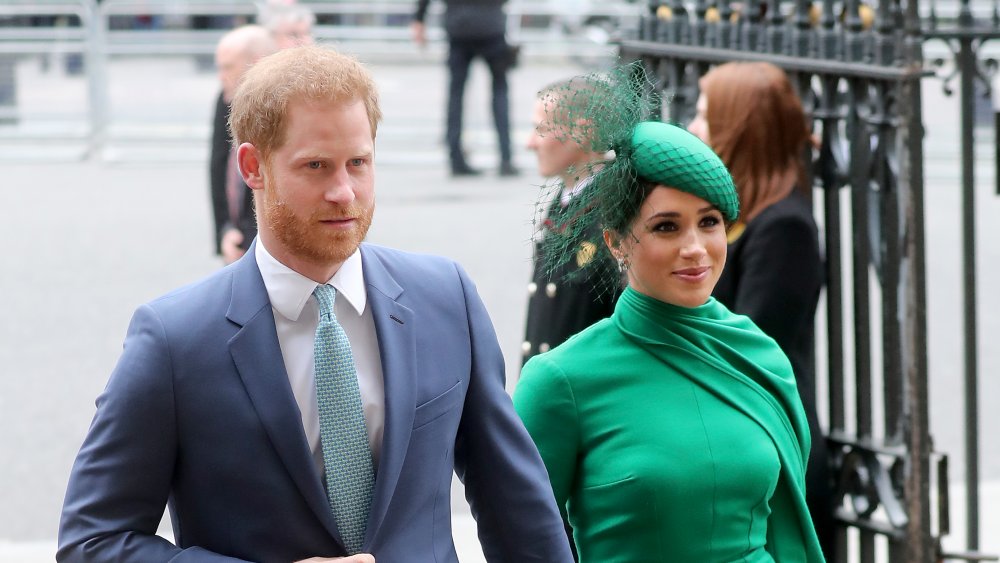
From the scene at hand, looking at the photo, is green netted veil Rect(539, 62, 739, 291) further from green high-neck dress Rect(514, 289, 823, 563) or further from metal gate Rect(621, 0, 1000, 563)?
metal gate Rect(621, 0, 1000, 563)

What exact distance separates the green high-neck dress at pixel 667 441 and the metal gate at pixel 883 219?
1.08m

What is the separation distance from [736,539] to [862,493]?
4.58 feet

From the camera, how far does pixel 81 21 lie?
14680 mm

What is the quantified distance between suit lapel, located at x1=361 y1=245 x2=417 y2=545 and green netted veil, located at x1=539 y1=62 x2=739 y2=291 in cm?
64

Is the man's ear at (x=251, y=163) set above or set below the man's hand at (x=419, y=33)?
below

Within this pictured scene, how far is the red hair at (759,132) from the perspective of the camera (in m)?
4.20

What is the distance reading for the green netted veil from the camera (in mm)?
2904

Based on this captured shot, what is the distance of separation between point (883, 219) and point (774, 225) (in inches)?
11.1

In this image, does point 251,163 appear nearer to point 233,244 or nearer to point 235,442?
point 235,442

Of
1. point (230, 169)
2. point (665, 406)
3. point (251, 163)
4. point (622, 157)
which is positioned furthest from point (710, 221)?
point (230, 169)

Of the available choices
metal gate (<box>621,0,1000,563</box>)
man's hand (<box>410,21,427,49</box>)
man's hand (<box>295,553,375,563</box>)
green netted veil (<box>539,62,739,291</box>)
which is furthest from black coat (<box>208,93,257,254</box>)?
man's hand (<box>410,21,427,49</box>)

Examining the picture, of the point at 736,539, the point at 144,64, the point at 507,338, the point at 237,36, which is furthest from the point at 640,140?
the point at 144,64

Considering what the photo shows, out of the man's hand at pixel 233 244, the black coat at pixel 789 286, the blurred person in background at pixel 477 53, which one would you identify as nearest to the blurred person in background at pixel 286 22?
the man's hand at pixel 233 244

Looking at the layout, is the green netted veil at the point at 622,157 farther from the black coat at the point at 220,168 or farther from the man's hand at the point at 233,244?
the black coat at the point at 220,168
